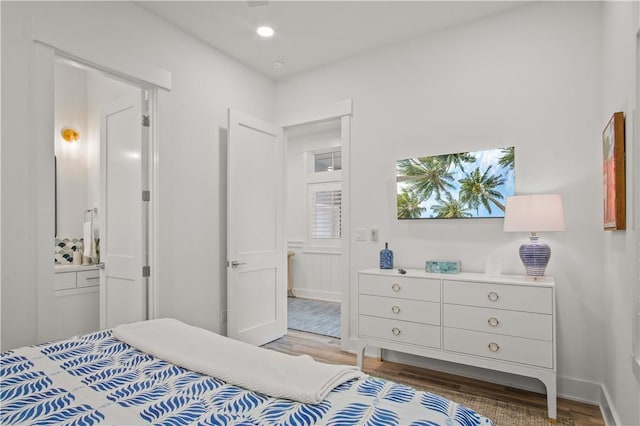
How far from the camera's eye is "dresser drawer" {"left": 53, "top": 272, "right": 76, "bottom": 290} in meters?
3.23

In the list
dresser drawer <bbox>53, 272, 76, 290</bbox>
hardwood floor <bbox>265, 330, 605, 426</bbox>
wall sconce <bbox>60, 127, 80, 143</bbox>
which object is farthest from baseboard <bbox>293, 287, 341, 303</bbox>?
wall sconce <bbox>60, 127, 80, 143</bbox>

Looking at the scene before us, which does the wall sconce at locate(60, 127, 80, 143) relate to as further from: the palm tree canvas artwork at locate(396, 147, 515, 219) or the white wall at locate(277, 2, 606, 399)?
the palm tree canvas artwork at locate(396, 147, 515, 219)

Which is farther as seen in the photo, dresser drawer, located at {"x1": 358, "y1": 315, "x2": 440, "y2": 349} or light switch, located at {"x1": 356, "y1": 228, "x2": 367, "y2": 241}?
light switch, located at {"x1": 356, "y1": 228, "x2": 367, "y2": 241}

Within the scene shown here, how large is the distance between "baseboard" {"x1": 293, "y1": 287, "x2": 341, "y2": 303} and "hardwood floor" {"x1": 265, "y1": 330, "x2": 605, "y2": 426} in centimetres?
188

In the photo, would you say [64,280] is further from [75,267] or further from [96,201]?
[96,201]

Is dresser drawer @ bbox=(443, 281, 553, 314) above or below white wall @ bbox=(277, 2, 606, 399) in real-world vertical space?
below

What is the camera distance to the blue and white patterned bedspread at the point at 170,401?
1.04 metres

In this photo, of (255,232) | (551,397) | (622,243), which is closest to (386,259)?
(255,232)

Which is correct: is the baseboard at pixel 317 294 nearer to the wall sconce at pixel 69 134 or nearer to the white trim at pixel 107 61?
the wall sconce at pixel 69 134

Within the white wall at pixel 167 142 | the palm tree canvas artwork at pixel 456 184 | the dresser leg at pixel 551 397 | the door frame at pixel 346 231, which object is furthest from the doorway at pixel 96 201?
the dresser leg at pixel 551 397

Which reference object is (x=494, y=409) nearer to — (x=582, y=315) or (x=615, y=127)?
(x=582, y=315)

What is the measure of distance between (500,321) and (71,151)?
429 centimetres

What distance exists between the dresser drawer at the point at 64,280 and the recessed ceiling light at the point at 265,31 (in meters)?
2.72

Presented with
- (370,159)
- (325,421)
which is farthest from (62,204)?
(325,421)
